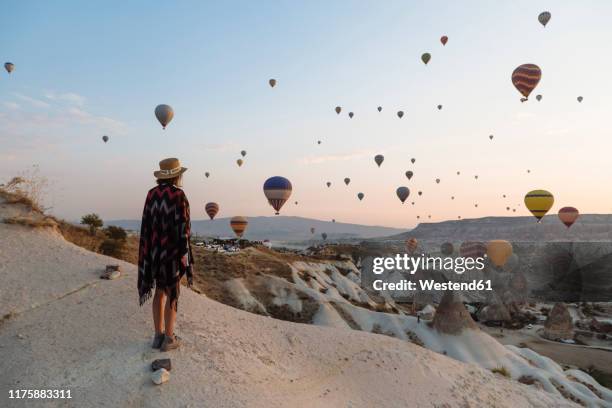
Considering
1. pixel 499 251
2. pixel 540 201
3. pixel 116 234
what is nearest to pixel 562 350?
pixel 499 251

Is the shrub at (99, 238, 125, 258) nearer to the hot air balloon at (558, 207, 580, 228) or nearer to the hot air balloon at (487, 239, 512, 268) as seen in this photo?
the hot air balloon at (487, 239, 512, 268)

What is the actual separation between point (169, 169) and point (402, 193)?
56188mm

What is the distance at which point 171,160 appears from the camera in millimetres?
7711

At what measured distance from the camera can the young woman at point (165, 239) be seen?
24.3ft

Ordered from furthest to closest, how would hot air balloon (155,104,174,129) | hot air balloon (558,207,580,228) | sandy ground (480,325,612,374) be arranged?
hot air balloon (558,207,580,228) → sandy ground (480,325,612,374) → hot air balloon (155,104,174,129)

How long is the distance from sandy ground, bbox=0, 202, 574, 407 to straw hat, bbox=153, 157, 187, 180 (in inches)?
127

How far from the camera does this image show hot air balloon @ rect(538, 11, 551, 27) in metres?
44.7

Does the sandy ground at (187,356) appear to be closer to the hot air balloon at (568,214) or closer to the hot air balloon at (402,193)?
the hot air balloon at (402,193)

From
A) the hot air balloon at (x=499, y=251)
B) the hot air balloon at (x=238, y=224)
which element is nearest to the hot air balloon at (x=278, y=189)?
the hot air balloon at (x=238, y=224)

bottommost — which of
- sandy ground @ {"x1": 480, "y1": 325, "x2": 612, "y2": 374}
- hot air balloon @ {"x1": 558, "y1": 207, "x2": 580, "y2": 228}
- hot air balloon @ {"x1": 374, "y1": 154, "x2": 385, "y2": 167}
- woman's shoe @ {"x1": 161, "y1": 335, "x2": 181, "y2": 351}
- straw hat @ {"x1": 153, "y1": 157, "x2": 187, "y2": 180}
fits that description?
sandy ground @ {"x1": 480, "y1": 325, "x2": 612, "y2": 374}

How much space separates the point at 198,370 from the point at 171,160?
12.6 feet

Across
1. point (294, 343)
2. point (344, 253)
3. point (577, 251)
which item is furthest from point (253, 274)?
point (577, 251)

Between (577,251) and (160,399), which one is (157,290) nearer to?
(160,399)

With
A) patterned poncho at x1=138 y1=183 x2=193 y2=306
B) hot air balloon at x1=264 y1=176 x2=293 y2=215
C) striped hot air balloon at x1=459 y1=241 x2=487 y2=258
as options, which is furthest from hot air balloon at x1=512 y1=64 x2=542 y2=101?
patterned poncho at x1=138 y1=183 x2=193 y2=306
